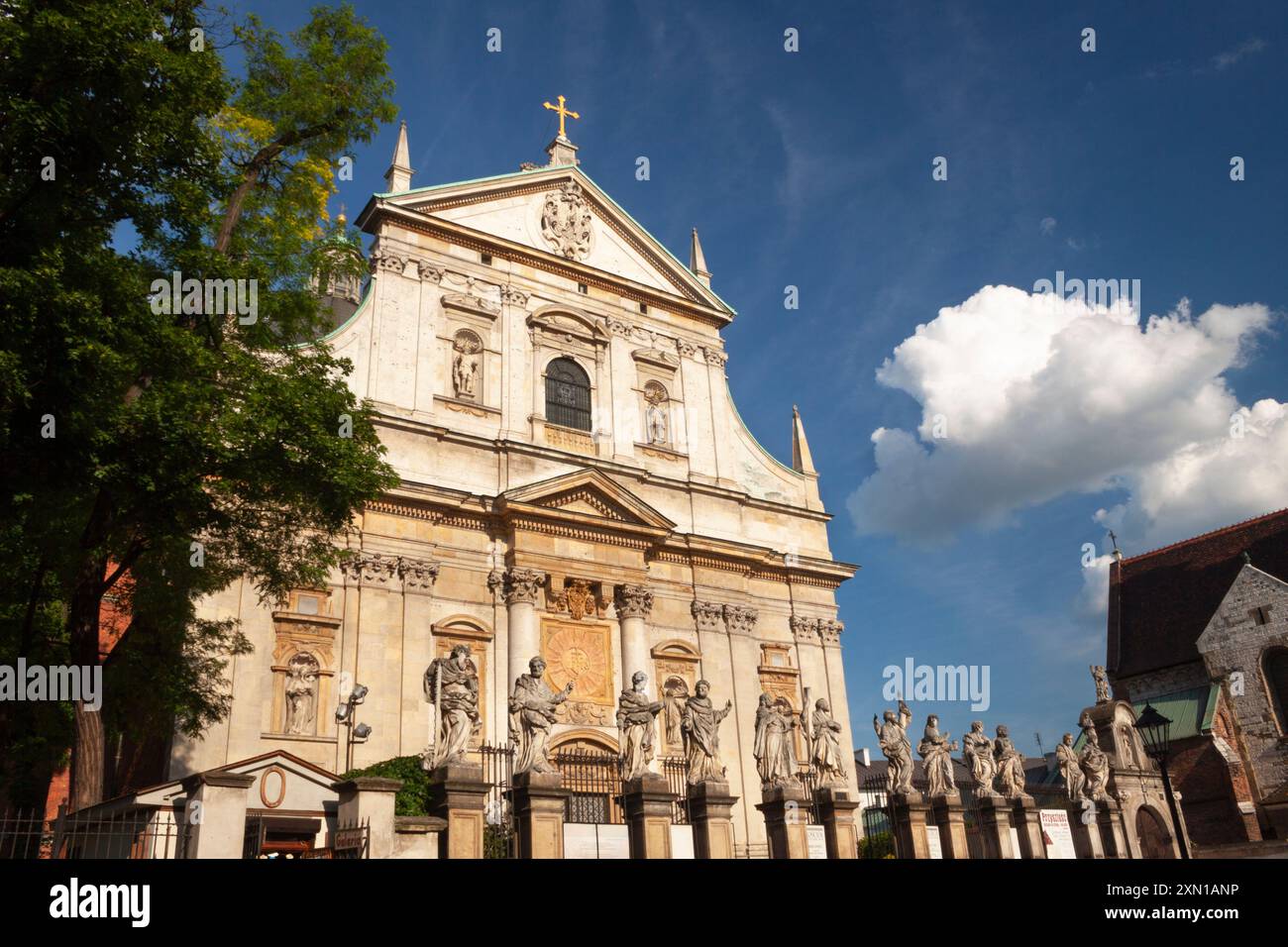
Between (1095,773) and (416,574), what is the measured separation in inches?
624

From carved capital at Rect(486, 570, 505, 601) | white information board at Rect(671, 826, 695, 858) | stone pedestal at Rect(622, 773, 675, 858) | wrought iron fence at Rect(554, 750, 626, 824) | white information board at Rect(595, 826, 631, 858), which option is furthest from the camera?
carved capital at Rect(486, 570, 505, 601)

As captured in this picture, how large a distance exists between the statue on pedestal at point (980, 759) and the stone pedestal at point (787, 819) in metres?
5.75

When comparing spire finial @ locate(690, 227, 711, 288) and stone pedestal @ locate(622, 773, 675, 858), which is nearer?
stone pedestal @ locate(622, 773, 675, 858)

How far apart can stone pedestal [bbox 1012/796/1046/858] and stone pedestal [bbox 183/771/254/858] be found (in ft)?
50.7

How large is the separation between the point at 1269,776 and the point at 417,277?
31.8 metres

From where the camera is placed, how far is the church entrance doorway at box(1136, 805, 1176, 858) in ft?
79.5

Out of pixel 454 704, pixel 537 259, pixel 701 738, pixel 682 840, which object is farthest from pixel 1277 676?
pixel 454 704

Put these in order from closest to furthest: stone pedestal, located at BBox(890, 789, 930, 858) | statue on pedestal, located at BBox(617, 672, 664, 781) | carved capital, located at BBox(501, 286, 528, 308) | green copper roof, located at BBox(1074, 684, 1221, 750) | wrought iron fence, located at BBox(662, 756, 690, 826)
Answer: statue on pedestal, located at BBox(617, 672, 664, 781) → stone pedestal, located at BBox(890, 789, 930, 858) → wrought iron fence, located at BBox(662, 756, 690, 826) → carved capital, located at BBox(501, 286, 528, 308) → green copper roof, located at BBox(1074, 684, 1221, 750)

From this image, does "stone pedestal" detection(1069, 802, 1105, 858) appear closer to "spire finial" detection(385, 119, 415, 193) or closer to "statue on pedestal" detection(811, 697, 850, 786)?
"statue on pedestal" detection(811, 697, 850, 786)

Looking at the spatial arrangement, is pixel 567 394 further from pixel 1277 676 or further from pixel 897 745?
pixel 1277 676

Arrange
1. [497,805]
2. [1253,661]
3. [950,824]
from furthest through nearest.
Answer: [1253,661] < [497,805] < [950,824]

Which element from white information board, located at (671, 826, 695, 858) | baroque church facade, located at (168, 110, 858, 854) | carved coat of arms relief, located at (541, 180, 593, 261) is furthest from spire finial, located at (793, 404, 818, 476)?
white information board, located at (671, 826, 695, 858)

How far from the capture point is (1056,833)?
2116 centimetres

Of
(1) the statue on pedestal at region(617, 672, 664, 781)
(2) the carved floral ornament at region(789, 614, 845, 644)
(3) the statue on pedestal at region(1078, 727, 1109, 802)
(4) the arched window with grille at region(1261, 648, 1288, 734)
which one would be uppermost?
(2) the carved floral ornament at region(789, 614, 845, 644)
